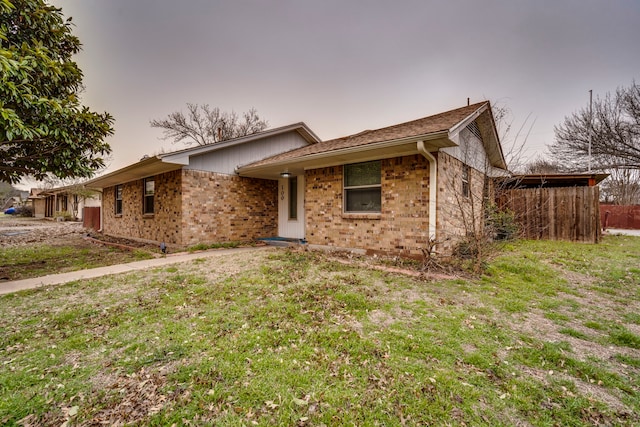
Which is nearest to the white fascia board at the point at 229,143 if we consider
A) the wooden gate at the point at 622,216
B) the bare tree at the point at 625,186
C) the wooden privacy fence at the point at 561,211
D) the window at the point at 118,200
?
the window at the point at 118,200

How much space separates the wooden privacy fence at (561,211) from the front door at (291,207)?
7158 mm

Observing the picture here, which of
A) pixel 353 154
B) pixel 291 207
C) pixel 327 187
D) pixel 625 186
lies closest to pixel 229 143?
pixel 291 207

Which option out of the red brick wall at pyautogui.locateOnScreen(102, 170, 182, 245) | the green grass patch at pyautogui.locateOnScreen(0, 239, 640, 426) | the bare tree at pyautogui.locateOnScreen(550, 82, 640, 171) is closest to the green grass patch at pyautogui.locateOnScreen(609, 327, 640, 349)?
the green grass patch at pyautogui.locateOnScreen(0, 239, 640, 426)

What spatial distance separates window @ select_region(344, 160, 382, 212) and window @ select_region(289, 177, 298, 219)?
311cm

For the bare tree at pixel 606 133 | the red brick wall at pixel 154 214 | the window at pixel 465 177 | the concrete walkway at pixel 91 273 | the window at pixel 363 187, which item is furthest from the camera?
the bare tree at pixel 606 133

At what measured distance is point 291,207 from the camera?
10.6 meters

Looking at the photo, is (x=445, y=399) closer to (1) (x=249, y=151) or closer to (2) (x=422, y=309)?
(2) (x=422, y=309)

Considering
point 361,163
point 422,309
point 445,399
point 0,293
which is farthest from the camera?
point 361,163

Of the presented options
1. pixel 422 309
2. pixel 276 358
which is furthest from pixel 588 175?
pixel 276 358

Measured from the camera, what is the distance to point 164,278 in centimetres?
530

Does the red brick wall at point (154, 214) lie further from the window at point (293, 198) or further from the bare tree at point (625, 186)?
the bare tree at point (625, 186)

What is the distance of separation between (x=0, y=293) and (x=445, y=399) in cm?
676

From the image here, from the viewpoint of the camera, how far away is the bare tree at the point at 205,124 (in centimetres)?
2467

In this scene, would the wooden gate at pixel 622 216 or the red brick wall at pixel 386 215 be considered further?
the wooden gate at pixel 622 216
